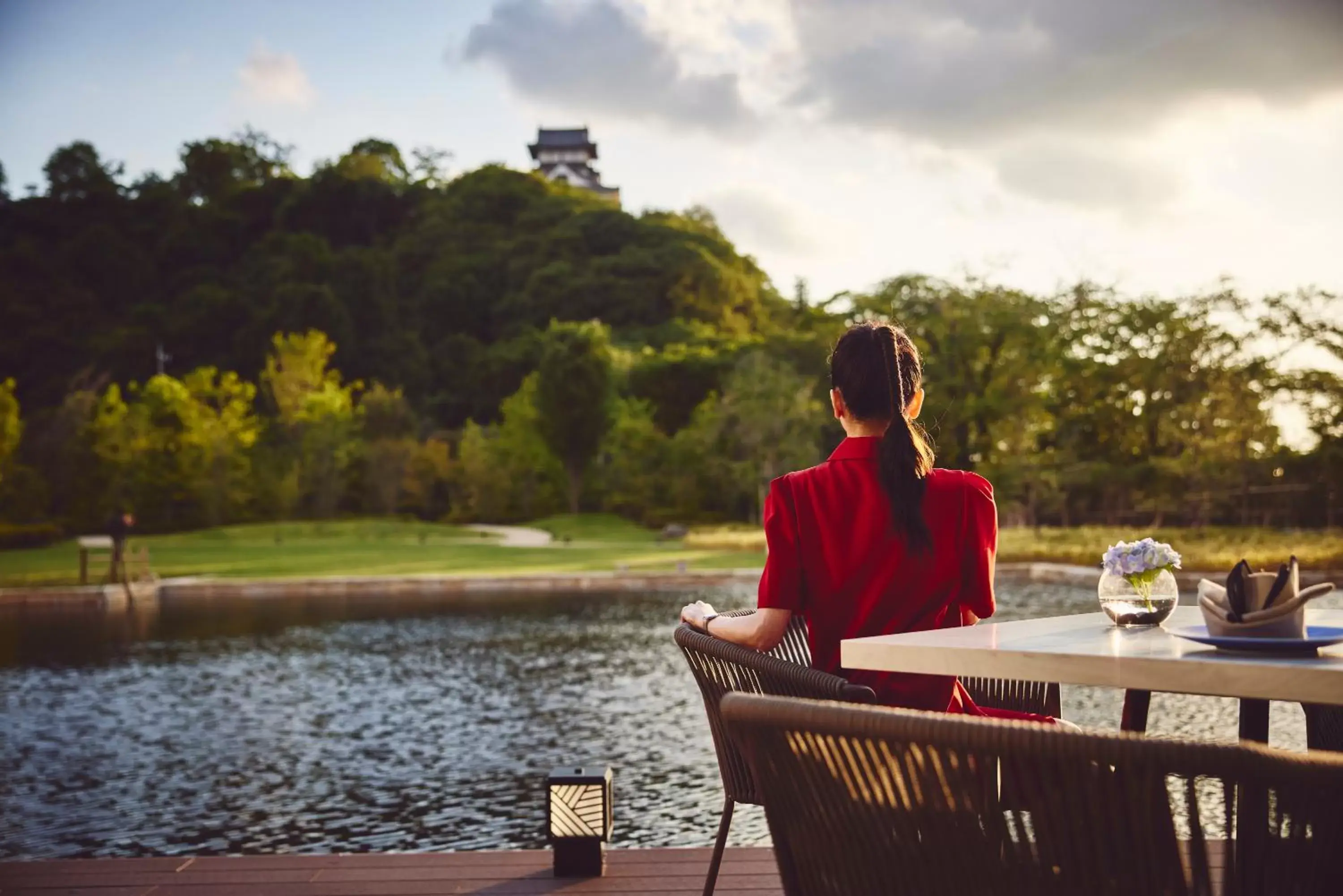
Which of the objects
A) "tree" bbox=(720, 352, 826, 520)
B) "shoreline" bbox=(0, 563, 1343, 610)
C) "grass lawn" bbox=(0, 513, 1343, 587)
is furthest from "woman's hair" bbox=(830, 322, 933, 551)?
"tree" bbox=(720, 352, 826, 520)

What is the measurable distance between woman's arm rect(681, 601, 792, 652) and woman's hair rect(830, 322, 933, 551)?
0.21 metres

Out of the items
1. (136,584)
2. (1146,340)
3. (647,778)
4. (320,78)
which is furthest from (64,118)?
(647,778)

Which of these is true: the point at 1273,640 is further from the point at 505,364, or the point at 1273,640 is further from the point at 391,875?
the point at 505,364

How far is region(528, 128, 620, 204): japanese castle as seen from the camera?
5841 cm

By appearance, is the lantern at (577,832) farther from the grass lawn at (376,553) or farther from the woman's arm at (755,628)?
the grass lawn at (376,553)

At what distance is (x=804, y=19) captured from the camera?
38.5ft

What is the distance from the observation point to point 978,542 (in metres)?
1.79

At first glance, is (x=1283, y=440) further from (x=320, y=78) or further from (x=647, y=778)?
(x=320, y=78)

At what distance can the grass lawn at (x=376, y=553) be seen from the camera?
17.5 metres

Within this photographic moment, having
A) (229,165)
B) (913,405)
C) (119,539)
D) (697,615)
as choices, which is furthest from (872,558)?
(229,165)

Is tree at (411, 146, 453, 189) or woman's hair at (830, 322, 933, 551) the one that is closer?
woman's hair at (830, 322, 933, 551)

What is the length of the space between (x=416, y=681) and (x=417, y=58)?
8.00 m

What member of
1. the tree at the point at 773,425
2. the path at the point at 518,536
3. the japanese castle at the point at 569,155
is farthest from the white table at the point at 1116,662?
the japanese castle at the point at 569,155

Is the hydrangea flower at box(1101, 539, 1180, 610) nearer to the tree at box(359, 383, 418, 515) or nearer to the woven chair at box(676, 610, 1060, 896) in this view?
the woven chair at box(676, 610, 1060, 896)
